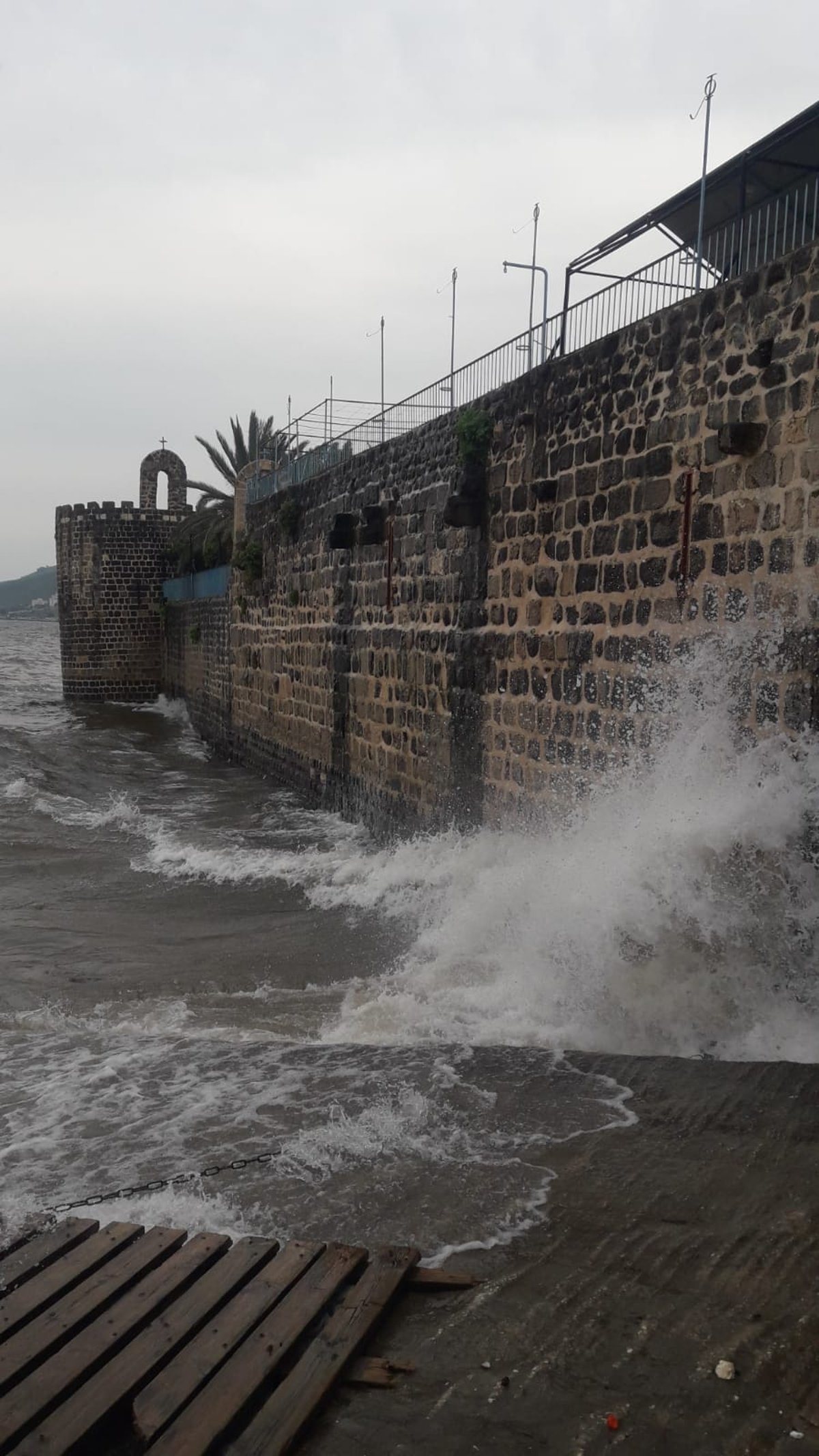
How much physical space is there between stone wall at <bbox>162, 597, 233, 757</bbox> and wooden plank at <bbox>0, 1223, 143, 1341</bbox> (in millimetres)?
16024

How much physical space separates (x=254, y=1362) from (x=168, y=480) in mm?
30185

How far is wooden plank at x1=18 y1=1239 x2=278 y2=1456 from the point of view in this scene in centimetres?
261

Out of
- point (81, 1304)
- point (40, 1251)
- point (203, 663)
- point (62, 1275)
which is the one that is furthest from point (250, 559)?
point (81, 1304)

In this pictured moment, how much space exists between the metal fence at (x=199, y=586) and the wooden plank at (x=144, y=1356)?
17.4m

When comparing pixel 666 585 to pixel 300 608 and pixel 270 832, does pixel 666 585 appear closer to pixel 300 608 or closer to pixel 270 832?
pixel 270 832

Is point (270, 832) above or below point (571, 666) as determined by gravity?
below

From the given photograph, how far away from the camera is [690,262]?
6.96 m

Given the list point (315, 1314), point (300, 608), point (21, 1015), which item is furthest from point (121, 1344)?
point (300, 608)

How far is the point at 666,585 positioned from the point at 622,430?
1.28 m

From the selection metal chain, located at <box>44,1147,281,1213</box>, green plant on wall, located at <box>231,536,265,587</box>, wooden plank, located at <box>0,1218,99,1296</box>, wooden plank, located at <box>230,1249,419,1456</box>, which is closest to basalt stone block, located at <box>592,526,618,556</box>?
metal chain, located at <box>44,1147,281,1213</box>

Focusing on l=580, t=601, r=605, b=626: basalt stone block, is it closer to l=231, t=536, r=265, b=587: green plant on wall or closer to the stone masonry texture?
the stone masonry texture

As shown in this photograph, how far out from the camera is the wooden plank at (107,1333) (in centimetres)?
269

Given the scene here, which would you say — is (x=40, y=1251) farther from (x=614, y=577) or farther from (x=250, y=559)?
(x=250, y=559)

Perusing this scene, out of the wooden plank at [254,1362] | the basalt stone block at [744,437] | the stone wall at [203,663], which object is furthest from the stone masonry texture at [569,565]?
the stone wall at [203,663]
